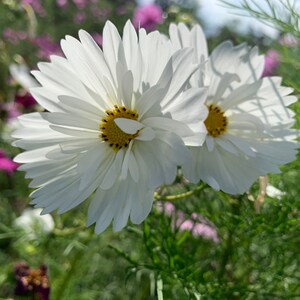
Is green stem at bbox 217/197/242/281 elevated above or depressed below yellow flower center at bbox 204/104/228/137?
below


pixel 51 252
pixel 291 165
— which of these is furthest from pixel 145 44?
pixel 51 252

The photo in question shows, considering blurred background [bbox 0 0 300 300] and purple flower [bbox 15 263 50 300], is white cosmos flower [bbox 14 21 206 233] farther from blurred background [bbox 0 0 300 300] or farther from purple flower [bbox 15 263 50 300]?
purple flower [bbox 15 263 50 300]

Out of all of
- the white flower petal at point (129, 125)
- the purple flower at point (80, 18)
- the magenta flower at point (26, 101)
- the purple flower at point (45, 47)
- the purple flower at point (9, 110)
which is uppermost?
the white flower petal at point (129, 125)

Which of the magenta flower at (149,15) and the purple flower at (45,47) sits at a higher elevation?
the magenta flower at (149,15)

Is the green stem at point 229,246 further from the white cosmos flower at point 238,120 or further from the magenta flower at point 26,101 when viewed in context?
the magenta flower at point 26,101

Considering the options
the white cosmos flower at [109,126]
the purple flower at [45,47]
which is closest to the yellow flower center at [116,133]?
the white cosmos flower at [109,126]

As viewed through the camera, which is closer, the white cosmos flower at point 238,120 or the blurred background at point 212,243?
the white cosmos flower at point 238,120

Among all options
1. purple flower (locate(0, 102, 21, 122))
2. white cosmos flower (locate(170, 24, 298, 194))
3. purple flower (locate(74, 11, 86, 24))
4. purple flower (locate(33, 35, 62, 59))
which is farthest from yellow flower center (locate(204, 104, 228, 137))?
purple flower (locate(74, 11, 86, 24))

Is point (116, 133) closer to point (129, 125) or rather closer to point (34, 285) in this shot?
point (129, 125)
